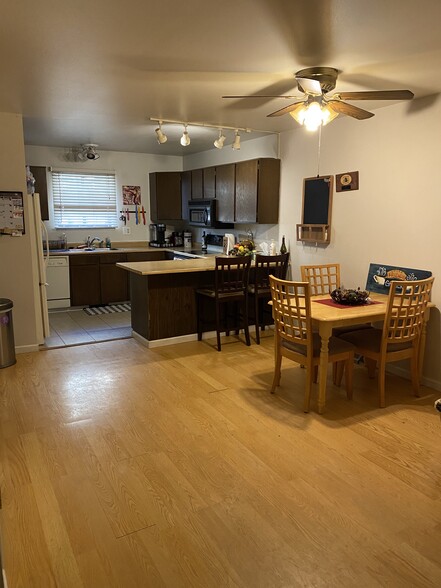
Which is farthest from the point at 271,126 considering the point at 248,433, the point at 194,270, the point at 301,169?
the point at 248,433

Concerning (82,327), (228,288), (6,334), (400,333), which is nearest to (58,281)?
(82,327)

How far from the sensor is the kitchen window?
685cm

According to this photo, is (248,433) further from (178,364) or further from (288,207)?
(288,207)

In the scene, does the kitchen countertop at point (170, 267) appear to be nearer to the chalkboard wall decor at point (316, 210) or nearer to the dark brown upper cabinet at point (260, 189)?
the dark brown upper cabinet at point (260, 189)

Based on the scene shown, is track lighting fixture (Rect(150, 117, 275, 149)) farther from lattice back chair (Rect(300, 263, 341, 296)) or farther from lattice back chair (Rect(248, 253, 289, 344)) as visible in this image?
lattice back chair (Rect(300, 263, 341, 296))

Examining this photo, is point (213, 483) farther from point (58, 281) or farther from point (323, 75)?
point (58, 281)

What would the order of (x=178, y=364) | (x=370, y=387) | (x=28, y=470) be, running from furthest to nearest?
(x=178, y=364) < (x=370, y=387) < (x=28, y=470)

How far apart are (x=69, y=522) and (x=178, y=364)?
2.24 meters

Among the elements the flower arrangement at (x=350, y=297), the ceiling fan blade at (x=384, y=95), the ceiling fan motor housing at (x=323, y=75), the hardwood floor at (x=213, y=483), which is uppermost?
the ceiling fan motor housing at (x=323, y=75)

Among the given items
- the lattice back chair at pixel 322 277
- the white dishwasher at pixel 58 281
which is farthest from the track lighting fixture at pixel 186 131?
the white dishwasher at pixel 58 281

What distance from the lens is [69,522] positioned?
6.97 ft

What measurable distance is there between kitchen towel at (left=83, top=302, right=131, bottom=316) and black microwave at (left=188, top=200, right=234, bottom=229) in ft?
5.52

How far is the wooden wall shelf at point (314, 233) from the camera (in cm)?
472

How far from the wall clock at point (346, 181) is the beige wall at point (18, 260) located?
3.17m
